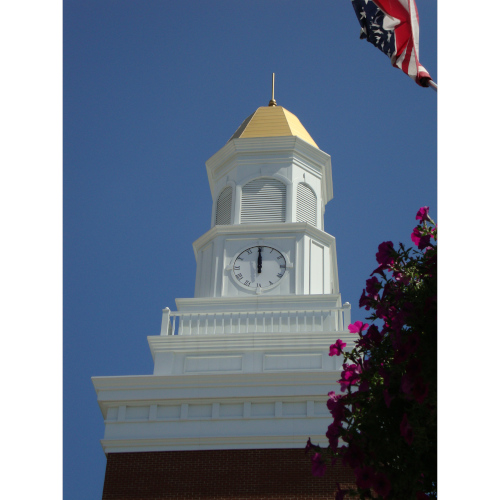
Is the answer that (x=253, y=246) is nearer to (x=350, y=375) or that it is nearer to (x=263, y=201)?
(x=263, y=201)

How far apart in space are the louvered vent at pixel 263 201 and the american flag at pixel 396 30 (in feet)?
44.8

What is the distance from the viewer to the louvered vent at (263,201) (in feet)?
80.3

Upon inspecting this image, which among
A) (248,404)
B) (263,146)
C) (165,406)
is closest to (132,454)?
(165,406)

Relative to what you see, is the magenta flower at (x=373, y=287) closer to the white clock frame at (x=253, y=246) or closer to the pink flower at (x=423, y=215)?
the pink flower at (x=423, y=215)

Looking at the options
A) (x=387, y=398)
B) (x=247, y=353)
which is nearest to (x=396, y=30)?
(x=387, y=398)

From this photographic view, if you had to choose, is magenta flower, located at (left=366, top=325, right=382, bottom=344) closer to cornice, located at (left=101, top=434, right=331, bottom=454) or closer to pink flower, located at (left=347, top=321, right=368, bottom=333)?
pink flower, located at (left=347, top=321, right=368, bottom=333)

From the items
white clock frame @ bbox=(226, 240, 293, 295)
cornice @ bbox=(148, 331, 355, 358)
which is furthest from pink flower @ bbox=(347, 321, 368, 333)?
white clock frame @ bbox=(226, 240, 293, 295)

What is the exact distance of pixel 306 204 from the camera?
25.3 metres

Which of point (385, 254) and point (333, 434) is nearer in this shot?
point (333, 434)

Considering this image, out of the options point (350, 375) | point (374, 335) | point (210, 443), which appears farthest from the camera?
point (210, 443)

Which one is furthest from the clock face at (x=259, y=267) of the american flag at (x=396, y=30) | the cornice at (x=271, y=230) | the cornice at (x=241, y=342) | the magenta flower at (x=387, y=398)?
the magenta flower at (x=387, y=398)

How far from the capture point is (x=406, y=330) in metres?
7.30

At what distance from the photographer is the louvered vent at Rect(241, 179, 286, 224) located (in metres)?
24.5

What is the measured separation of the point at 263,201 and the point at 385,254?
55.2 ft
